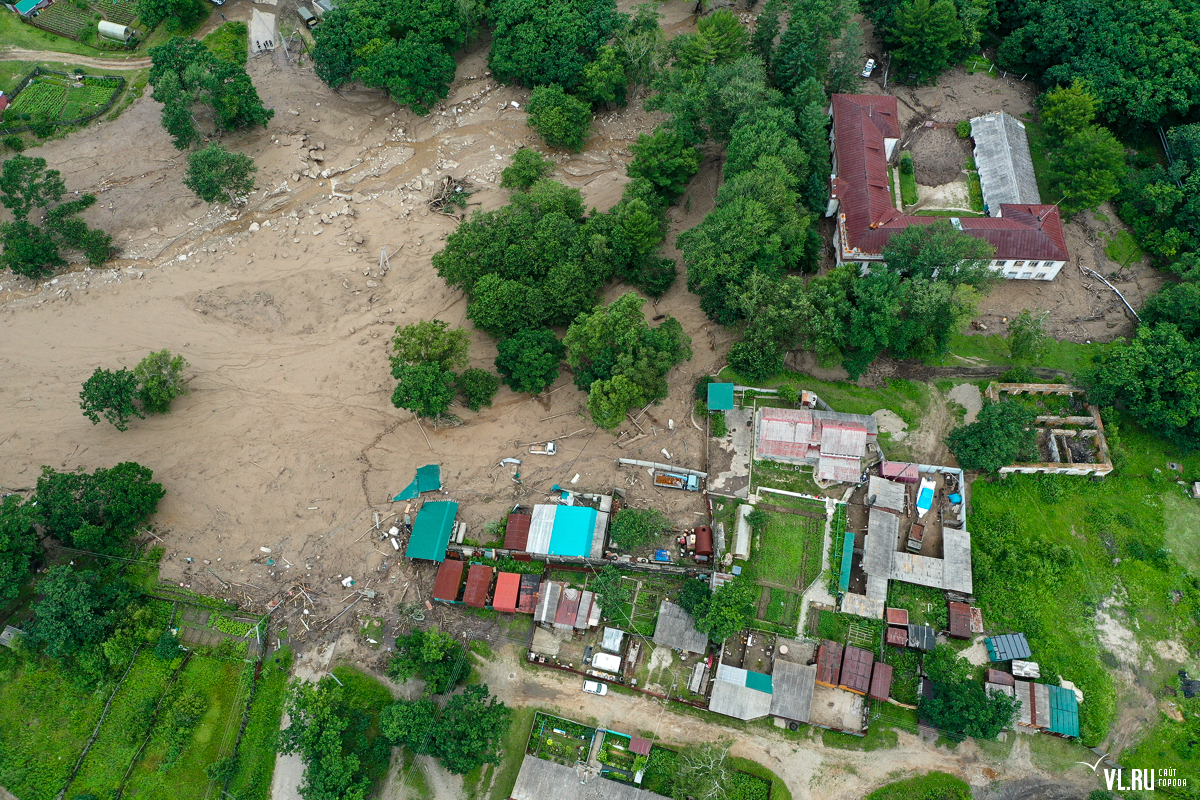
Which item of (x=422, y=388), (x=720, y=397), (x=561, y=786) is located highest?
(x=422, y=388)

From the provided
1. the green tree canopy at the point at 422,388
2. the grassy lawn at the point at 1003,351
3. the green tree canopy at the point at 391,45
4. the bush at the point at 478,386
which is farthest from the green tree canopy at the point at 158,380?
the grassy lawn at the point at 1003,351

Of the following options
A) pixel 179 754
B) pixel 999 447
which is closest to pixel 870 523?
pixel 999 447

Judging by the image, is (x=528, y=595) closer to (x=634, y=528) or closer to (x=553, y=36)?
(x=634, y=528)

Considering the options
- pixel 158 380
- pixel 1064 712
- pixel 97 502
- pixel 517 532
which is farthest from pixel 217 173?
pixel 1064 712

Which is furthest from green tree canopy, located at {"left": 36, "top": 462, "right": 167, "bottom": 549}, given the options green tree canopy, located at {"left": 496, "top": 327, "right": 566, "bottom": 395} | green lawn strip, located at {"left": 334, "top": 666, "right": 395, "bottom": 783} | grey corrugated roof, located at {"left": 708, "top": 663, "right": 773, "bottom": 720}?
grey corrugated roof, located at {"left": 708, "top": 663, "right": 773, "bottom": 720}

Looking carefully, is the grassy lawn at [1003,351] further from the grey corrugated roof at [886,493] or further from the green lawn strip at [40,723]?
the green lawn strip at [40,723]

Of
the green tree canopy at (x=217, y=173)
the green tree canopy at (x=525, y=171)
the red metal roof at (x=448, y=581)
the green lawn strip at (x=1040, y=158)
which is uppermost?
the green tree canopy at (x=217, y=173)
